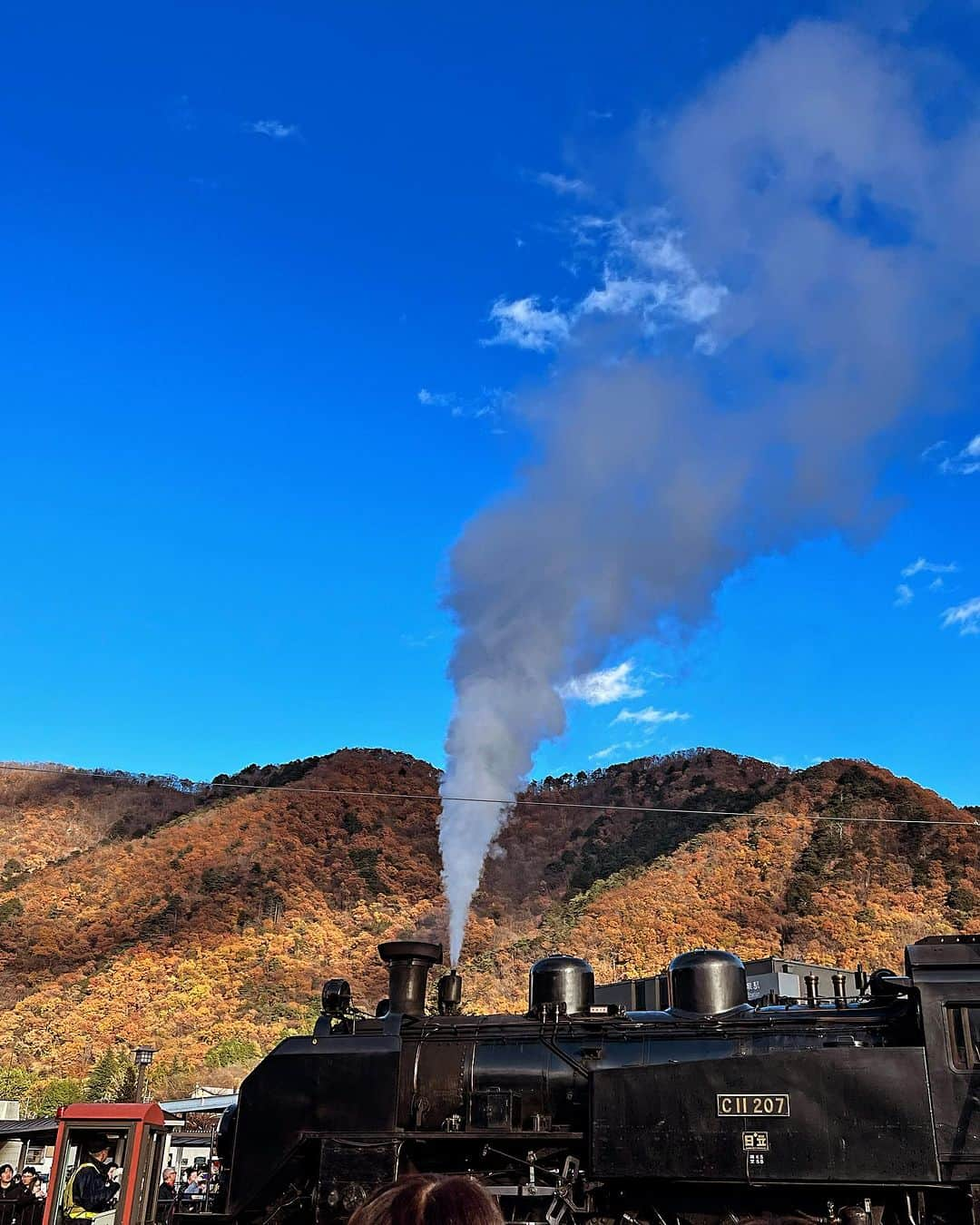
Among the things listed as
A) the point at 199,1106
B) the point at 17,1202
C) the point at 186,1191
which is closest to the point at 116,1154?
the point at 17,1202

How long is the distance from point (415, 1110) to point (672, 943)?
43940mm

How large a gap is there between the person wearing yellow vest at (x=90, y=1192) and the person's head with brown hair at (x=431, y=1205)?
12.8m

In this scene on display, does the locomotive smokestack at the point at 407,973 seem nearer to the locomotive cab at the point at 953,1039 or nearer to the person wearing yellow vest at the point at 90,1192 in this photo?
the person wearing yellow vest at the point at 90,1192

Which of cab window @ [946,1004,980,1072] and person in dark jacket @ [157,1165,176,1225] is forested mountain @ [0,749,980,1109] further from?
cab window @ [946,1004,980,1072]

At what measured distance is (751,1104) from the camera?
30.4ft

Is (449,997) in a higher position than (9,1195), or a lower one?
higher

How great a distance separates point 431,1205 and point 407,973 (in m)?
11.4

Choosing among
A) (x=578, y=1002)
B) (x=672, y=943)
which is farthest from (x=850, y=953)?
(x=578, y=1002)

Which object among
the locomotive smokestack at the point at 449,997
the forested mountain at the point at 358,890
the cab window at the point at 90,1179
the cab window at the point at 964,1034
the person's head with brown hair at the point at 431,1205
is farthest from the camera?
the forested mountain at the point at 358,890

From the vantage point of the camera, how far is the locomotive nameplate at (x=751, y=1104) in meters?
9.17

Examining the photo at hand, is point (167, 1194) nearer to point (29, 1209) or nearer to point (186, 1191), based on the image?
point (186, 1191)

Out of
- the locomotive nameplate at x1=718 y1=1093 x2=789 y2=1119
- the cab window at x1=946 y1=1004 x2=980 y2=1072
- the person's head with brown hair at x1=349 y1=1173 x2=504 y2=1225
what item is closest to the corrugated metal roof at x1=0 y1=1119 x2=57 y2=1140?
the locomotive nameplate at x1=718 y1=1093 x2=789 y2=1119

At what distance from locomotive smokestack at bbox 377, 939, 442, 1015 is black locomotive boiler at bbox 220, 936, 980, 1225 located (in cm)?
2

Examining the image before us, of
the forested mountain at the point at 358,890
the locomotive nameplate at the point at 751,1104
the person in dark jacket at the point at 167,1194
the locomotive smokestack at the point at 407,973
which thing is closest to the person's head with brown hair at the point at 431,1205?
the locomotive nameplate at the point at 751,1104
